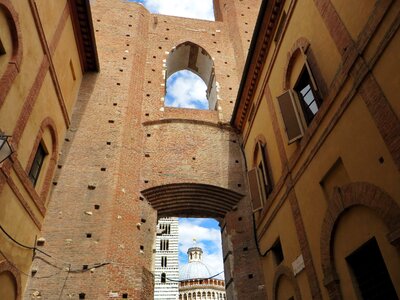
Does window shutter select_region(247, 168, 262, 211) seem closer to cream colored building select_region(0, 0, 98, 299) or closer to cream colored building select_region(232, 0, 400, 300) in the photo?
cream colored building select_region(232, 0, 400, 300)

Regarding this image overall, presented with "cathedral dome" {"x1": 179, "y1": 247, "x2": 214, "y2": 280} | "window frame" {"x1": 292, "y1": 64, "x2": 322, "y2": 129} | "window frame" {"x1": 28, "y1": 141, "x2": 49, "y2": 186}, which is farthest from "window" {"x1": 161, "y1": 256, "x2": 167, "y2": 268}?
"window frame" {"x1": 292, "y1": 64, "x2": 322, "y2": 129}

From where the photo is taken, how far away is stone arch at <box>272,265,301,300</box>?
7945 millimetres

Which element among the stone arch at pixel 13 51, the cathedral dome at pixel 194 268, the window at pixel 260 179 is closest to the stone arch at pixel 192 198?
the window at pixel 260 179

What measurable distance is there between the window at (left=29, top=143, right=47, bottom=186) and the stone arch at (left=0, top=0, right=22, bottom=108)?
257 centimetres

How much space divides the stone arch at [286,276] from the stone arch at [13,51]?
7010 mm

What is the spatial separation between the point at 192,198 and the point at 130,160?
246 centimetres

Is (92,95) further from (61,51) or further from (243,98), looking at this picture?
(243,98)

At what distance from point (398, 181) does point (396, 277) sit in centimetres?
128

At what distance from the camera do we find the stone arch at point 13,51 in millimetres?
6672

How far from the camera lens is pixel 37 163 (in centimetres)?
920

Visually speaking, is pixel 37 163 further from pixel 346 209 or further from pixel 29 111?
pixel 346 209

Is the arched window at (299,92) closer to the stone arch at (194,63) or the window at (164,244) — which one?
the stone arch at (194,63)

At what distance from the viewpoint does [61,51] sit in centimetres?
1036

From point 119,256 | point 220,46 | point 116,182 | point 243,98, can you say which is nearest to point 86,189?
point 116,182
